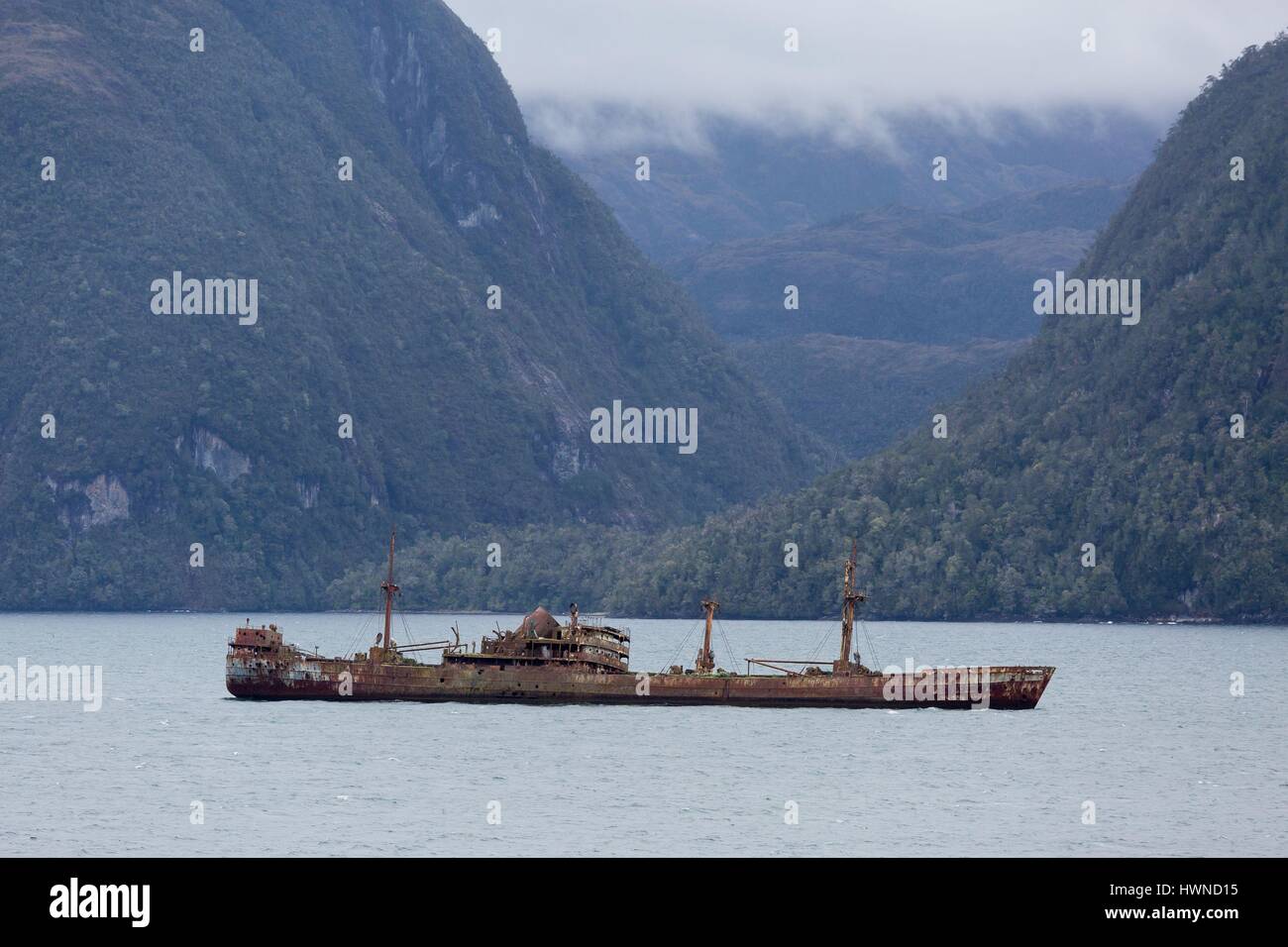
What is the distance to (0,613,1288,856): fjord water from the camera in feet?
236

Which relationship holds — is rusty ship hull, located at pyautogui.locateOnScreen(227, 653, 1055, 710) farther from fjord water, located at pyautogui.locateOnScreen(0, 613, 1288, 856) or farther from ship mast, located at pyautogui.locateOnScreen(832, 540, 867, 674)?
fjord water, located at pyautogui.locateOnScreen(0, 613, 1288, 856)

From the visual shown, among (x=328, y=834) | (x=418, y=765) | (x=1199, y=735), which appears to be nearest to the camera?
(x=328, y=834)

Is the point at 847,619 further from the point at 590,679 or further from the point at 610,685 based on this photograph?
the point at 590,679

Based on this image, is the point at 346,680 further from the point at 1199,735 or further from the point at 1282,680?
the point at 1282,680

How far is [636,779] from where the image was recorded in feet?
295

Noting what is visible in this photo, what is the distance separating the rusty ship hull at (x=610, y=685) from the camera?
404ft

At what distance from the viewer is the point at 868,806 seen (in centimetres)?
8131

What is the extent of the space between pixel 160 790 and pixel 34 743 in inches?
996

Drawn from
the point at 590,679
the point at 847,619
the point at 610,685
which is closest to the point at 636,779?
the point at 847,619

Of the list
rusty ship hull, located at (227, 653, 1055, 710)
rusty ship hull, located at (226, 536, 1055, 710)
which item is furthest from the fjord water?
rusty ship hull, located at (226, 536, 1055, 710)

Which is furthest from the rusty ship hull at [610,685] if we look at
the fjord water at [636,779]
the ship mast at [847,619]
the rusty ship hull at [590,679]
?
the fjord water at [636,779]
